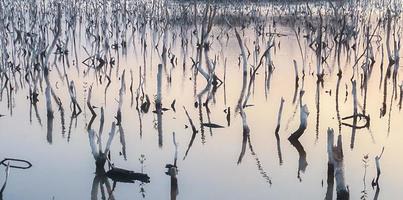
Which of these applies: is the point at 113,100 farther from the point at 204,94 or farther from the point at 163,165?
the point at 163,165

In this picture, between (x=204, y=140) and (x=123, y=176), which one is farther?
(x=204, y=140)

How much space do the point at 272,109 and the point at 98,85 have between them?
254 cm

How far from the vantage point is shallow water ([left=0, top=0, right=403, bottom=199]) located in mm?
4531

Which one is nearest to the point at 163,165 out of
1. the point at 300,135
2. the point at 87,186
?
the point at 87,186

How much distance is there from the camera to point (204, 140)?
5754mm

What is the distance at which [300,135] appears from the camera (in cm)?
571

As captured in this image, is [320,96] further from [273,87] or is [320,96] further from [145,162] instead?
[145,162]

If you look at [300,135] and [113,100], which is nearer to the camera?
[300,135]

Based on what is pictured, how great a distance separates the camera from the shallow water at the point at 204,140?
453cm

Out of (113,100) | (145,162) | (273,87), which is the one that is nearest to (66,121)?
(113,100)

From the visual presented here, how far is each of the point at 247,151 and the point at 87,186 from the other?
145 centimetres

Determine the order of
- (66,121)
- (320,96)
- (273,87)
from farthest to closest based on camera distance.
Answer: (273,87) → (320,96) → (66,121)

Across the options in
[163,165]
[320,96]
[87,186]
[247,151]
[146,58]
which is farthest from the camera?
[146,58]

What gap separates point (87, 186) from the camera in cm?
459
